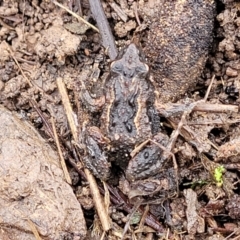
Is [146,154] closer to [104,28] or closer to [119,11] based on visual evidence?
[104,28]

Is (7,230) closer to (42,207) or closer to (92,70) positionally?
(42,207)

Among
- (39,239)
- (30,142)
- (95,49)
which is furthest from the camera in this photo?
(95,49)

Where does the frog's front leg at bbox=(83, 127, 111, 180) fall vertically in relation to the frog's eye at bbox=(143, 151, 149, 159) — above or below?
above

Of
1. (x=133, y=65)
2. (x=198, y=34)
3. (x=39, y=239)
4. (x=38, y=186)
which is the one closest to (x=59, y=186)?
(x=38, y=186)

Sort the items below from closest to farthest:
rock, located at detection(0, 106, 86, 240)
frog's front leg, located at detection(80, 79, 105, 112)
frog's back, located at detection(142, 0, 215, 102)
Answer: rock, located at detection(0, 106, 86, 240) < frog's back, located at detection(142, 0, 215, 102) < frog's front leg, located at detection(80, 79, 105, 112)

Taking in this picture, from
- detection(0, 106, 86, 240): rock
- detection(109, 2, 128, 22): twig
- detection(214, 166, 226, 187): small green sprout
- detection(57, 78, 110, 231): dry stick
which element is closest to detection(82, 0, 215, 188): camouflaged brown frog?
detection(57, 78, 110, 231): dry stick

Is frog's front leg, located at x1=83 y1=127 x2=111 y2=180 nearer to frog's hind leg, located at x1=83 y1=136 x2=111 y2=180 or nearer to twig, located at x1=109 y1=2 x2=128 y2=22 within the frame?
frog's hind leg, located at x1=83 y1=136 x2=111 y2=180

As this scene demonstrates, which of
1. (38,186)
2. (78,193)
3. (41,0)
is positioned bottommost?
(78,193)
